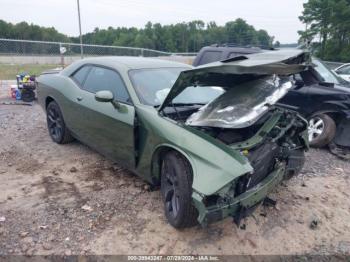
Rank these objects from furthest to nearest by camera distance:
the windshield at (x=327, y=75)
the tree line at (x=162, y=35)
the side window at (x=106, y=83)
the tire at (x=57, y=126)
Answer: the tree line at (x=162, y=35) < the windshield at (x=327, y=75) < the tire at (x=57, y=126) < the side window at (x=106, y=83)

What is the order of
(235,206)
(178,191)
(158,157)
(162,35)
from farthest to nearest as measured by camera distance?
(162,35) → (158,157) → (178,191) → (235,206)

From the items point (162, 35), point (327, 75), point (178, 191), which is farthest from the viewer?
point (162, 35)

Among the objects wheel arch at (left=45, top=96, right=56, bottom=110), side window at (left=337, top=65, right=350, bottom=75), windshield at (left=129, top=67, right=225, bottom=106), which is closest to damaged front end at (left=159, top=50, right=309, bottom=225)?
windshield at (left=129, top=67, right=225, bottom=106)

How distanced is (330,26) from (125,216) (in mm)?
29509

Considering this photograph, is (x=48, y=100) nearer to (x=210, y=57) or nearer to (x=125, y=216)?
(x=125, y=216)

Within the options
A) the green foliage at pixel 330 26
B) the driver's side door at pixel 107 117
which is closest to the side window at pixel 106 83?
the driver's side door at pixel 107 117

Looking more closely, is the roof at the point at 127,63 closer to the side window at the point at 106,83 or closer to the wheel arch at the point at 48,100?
the side window at the point at 106,83

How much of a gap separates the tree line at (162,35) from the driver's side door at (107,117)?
119ft

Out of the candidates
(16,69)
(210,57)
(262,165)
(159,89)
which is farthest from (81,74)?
(16,69)

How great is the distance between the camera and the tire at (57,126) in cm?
528

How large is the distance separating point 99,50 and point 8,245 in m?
16.0

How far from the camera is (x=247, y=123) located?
309 centimetres

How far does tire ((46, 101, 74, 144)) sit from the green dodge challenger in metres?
0.79

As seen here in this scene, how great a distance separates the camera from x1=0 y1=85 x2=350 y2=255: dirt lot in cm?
298
